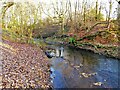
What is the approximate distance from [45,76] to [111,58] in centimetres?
886

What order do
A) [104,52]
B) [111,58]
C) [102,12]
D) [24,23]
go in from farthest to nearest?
[102,12] → [24,23] → [104,52] → [111,58]

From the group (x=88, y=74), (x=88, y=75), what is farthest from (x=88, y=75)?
(x=88, y=74)

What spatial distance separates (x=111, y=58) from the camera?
1881 centimetres

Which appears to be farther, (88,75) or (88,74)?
(88,74)

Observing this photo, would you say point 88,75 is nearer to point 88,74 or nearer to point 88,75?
point 88,75

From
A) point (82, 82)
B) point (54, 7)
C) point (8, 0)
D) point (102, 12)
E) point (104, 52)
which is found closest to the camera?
point (82, 82)

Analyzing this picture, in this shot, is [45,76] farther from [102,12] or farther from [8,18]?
[102,12]

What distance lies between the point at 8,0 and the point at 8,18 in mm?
4011

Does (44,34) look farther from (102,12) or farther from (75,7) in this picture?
(102,12)

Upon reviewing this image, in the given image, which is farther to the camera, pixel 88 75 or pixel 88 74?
pixel 88 74

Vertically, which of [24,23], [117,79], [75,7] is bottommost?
[117,79]

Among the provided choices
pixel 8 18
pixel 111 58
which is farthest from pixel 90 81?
pixel 8 18

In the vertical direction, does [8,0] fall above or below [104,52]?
above

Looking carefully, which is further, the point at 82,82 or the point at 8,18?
the point at 8,18
